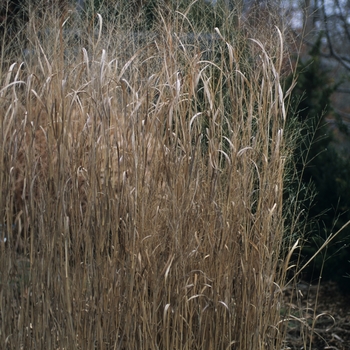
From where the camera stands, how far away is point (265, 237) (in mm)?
2186

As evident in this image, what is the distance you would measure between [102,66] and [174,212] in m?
0.60

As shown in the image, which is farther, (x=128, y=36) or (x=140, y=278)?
(x=128, y=36)

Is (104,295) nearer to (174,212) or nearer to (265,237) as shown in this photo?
(174,212)

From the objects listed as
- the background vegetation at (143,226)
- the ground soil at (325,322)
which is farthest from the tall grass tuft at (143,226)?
the ground soil at (325,322)

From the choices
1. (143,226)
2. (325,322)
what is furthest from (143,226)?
(325,322)

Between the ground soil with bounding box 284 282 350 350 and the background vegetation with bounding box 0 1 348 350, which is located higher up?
the background vegetation with bounding box 0 1 348 350

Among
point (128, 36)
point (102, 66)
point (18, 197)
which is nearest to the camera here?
point (102, 66)

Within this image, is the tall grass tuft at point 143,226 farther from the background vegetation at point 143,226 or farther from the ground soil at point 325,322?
the ground soil at point 325,322

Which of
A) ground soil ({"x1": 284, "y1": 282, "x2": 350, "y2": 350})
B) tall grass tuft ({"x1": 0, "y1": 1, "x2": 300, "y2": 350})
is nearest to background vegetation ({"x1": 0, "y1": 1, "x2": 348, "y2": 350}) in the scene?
tall grass tuft ({"x1": 0, "y1": 1, "x2": 300, "y2": 350})

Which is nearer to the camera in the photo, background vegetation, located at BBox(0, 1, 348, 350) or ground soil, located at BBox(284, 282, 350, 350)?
background vegetation, located at BBox(0, 1, 348, 350)

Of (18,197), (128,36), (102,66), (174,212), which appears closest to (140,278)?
(174,212)

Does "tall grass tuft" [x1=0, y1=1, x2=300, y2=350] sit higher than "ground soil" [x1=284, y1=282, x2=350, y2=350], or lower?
higher

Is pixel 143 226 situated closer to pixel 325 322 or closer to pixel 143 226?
pixel 143 226

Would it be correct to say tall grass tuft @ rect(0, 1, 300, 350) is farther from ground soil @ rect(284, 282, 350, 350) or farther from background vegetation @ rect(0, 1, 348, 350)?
ground soil @ rect(284, 282, 350, 350)
